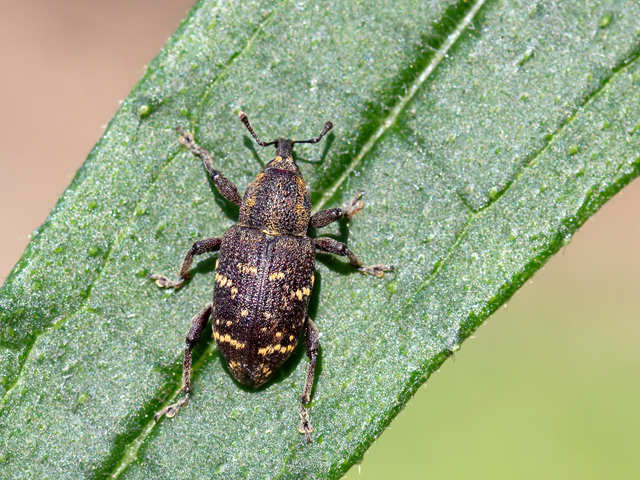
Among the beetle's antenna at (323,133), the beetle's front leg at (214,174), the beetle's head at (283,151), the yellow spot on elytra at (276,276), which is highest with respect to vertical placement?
the beetle's antenna at (323,133)

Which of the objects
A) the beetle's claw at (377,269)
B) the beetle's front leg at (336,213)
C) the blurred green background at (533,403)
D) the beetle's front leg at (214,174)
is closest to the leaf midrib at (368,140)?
the beetle's front leg at (336,213)

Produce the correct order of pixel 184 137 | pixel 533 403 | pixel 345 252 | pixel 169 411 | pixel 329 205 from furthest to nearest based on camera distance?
1. pixel 533 403
2. pixel 329 205
3. pixel 345 252
4. pixel 184 137
5. pixel 169 411

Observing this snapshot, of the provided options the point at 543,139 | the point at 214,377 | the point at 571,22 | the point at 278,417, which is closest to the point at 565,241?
the point at 543,139

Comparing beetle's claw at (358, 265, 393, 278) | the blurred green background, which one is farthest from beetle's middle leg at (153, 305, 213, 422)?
the blurred green background

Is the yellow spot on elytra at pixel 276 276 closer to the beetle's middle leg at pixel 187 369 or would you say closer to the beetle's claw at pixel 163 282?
the beetle's middle leg at pixel 187 369

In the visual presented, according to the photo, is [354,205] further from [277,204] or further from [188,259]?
[188,259]

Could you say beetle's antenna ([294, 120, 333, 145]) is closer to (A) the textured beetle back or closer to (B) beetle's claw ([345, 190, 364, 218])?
(A) the textured beetle back

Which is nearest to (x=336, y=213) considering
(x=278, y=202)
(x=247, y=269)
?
(x=278, y=202)
